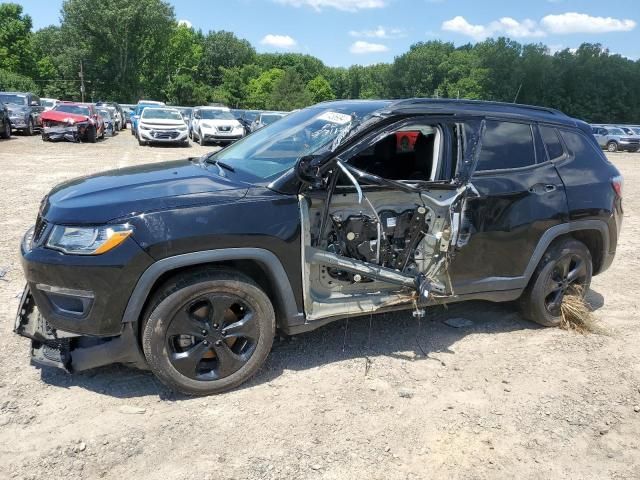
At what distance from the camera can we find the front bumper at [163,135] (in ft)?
67.0

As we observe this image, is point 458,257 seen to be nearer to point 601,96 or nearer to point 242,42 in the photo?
point 601,96

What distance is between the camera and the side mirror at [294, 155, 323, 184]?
10.9 ft

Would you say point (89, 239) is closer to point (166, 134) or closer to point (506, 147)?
point (506, 147)

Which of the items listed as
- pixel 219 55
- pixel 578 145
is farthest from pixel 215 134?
pixel 219 55

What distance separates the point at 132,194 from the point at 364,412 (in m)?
1.93

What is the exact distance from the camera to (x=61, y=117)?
810 inches

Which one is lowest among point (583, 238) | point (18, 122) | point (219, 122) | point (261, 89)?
point (583, 238)

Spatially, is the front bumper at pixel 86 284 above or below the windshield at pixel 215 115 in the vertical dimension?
below

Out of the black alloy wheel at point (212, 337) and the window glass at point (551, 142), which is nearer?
the black alloy wheel at point (212, 337)

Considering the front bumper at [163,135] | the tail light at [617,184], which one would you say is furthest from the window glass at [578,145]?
the front bumper at [163,135]

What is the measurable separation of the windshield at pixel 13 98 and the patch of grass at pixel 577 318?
23609 mm

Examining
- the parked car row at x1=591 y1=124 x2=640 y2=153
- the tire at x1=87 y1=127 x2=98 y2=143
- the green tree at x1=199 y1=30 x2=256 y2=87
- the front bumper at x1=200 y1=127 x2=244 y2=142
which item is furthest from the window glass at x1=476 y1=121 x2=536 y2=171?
the green tree at x1=199 y1=30 x2=256 y2=87

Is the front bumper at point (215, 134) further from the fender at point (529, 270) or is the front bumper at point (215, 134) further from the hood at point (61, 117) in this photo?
the fender at point (529, 270)

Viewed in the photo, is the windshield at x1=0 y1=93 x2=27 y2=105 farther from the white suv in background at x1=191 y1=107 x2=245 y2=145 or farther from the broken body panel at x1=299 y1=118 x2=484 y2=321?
the broken body panel at x1=299 y1=118 x2=484 y2=321
